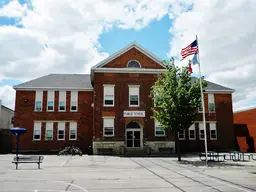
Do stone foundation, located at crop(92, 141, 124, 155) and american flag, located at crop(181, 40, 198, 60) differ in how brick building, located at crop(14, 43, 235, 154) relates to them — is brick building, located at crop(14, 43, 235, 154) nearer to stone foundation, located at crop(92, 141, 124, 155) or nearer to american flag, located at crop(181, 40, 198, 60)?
stone foundation, located at crop(92, 141, 124, 155)

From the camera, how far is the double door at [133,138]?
28.6 meters

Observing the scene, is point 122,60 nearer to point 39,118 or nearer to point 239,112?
point 39,118

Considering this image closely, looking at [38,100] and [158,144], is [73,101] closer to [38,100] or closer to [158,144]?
[38,100]

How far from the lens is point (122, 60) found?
28984 mm

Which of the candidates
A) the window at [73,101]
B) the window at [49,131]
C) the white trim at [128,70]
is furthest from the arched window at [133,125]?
the window at [49,131]

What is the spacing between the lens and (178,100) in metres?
20.2

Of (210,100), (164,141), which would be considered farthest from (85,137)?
(210,100)

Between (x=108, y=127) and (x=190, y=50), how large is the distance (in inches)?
517

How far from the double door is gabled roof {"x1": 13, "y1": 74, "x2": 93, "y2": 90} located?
7.66 metres

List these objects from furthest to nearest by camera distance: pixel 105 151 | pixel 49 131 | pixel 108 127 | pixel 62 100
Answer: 1. pixel 62 100
2. pixel 49 131
3. pixel 108 127
4. pixel 105 151

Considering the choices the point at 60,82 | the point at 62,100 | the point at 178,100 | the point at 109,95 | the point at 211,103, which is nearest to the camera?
the point at 178,100

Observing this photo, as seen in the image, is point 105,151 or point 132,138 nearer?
point 105,151

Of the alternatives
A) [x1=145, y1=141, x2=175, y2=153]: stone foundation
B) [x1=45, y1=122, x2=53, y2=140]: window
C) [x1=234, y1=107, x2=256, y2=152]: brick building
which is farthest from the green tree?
[x1=234, y1=107, x2=256, y2=152]: brick building

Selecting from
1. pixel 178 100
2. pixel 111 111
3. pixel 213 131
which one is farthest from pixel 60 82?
pixel 213 131
